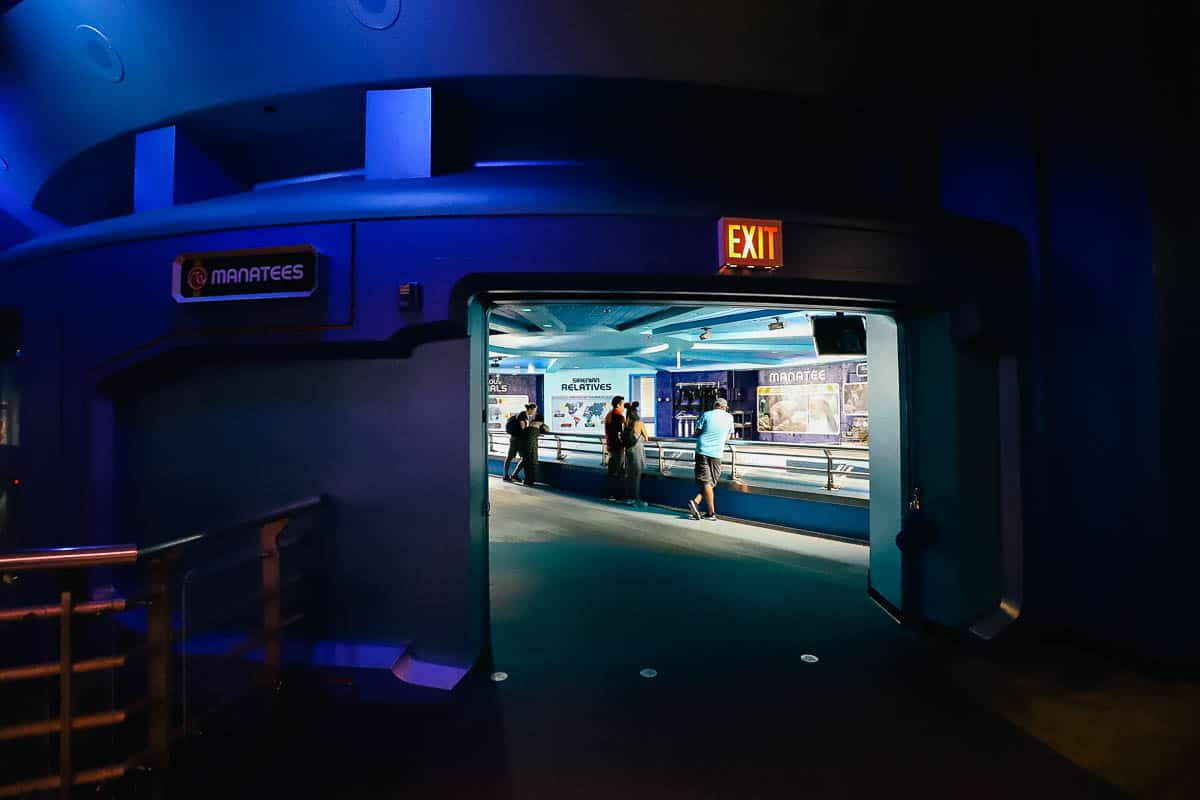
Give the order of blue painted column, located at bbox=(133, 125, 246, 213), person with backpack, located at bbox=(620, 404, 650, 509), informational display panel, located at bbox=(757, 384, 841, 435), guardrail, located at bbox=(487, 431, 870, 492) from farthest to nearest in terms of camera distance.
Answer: informational display panel, located at bbox=(757, 384, 841, 435), person with backpack, located at bbox=(620, 404, 650, 509), guardrail, located at bbox=(487, 431, 870, 492), blue painted column, located at bbox=(133, 125, 246, 213)

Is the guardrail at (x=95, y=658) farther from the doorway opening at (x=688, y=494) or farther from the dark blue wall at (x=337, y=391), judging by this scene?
the doorway opening at (x=688, y=494)

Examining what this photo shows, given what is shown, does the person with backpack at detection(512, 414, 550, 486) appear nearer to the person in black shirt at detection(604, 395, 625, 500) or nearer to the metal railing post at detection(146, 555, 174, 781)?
the person in black shirt at detection(604, 395, 625, 500)

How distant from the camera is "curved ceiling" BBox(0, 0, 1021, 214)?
3.29 m

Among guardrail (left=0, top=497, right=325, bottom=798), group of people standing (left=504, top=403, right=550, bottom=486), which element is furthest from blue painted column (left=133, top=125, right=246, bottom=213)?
group of people standing (left=504, top=403, right=550, bottom=486)

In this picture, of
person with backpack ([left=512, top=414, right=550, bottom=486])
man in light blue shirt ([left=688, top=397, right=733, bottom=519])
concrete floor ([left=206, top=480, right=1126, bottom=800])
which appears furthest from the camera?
person with backpack ([left=512, top=414, right=550, bottom=486])

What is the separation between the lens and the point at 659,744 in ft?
8.78

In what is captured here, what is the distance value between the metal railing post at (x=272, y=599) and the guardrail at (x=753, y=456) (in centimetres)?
665

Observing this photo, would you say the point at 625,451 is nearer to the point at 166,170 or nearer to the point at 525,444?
the point at 525,444

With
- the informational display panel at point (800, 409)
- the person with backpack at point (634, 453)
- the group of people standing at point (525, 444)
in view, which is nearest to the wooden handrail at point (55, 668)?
the person with backpack at point (634, 453)

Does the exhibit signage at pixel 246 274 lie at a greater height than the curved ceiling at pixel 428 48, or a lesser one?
lesser

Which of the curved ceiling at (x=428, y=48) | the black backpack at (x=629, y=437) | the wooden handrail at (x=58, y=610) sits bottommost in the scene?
the wooden handrail at (x=58, y=610)

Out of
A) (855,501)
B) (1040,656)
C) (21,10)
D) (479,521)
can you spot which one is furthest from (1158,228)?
(21,10)

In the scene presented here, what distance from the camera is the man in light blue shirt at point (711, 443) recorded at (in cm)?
788

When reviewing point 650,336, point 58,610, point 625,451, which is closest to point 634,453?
point 625,451
